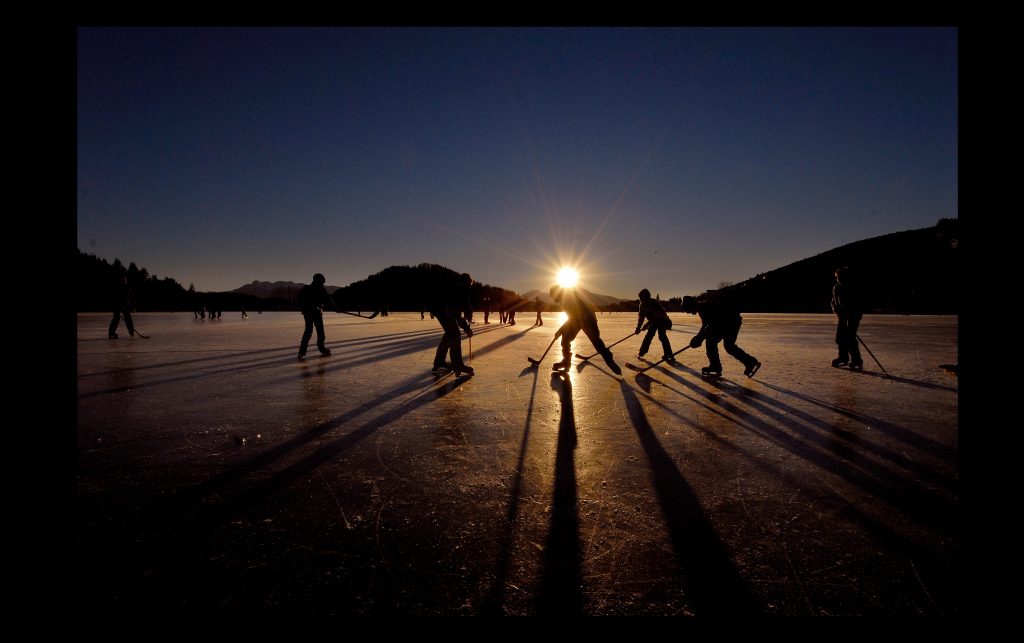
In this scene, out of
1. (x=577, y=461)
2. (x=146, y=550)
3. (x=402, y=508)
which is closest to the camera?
(x=146, y=550)

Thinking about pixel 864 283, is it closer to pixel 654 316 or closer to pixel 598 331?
pixel 654 316

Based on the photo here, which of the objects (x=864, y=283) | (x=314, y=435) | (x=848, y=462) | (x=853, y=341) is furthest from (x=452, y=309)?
(x=864, y=283)

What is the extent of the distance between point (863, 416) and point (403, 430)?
4.98 m

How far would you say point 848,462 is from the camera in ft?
10.5

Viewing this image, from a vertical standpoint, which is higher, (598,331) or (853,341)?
(598,331)

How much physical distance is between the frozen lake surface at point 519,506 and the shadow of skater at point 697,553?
12 millimetres

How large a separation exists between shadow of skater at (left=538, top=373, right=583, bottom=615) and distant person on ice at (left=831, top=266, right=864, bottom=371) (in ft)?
25.9

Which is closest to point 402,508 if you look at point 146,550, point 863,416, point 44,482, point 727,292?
point 146,550

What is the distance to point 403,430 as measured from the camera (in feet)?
13.7

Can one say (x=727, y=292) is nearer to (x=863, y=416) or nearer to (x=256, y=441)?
(x=863, y=416)

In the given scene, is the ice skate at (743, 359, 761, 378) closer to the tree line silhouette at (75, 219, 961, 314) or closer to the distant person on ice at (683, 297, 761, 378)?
the distant person on ice at (683, 297, 761, 378)

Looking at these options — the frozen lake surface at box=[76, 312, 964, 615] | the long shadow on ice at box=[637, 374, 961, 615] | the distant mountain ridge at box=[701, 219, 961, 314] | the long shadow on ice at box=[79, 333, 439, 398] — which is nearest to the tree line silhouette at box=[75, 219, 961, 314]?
the distant mountain ridge at box=[701, 219, 961, 314]

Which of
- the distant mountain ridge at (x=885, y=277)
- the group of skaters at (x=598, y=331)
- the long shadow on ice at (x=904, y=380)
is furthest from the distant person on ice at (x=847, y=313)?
the distant mountain ridge at (x=885, y=277)

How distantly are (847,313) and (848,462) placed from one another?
6.66 m
